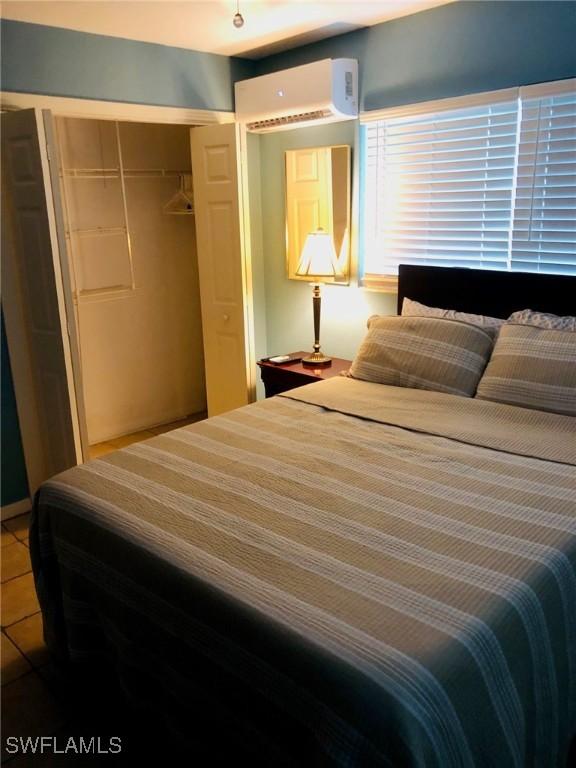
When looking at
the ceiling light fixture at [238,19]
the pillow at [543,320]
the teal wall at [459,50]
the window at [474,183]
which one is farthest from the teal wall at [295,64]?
the pillow at [543,320]

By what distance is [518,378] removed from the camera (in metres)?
2.40

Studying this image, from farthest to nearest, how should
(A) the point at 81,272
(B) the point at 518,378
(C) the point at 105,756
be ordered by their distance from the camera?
(A) the point at 81,272, (B) the point at 518,378, (C) the point at 105,756

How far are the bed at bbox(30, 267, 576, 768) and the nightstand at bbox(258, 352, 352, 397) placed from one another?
40.9 inches

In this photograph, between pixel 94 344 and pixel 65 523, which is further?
pixel 94 344

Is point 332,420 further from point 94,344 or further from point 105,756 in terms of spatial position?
point 94,344

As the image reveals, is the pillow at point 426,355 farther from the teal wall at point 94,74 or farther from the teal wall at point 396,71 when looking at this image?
the teal wall at point 94,74

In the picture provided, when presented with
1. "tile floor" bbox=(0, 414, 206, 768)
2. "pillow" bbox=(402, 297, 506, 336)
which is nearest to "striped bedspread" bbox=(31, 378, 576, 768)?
"tile floor" bbox=(0, 414, 206, 768)

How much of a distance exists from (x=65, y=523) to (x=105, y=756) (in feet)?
2.27

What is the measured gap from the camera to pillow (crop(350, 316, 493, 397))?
260 centimetres

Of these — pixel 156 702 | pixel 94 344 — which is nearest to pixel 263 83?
pixel 94 344

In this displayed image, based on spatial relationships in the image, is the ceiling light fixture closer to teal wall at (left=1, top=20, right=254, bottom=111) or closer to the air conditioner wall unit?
the air conditioner wall unit

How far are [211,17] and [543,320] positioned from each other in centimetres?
207

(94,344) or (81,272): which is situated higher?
(81,272)

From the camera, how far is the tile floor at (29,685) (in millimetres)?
1838
